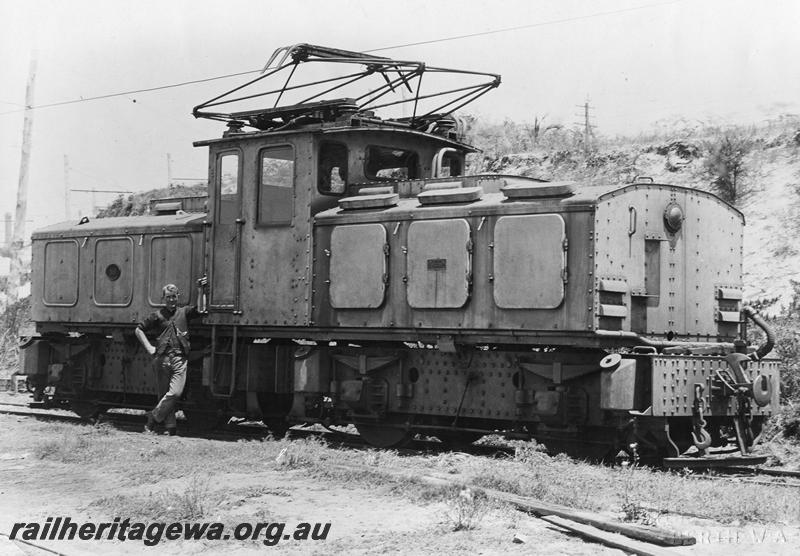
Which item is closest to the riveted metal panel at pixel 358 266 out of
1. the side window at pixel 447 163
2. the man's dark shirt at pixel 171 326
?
the side window at pixel 447 163

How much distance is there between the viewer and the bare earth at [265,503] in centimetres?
655

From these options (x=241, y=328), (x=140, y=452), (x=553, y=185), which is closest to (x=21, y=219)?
(x=241, y=328)

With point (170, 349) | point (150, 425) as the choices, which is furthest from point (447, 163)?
point (150, 425)

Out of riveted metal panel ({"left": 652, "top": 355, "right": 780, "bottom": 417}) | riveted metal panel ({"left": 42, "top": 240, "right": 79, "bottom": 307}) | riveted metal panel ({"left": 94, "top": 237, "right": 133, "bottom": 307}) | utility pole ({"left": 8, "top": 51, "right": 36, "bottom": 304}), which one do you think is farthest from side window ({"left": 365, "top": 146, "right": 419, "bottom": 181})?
utility pole ({"left": 8, "top": 51, "right": 36, "bottom": 304})

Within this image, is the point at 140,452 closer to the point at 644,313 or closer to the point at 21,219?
the point at 644,313

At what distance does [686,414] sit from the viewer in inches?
400

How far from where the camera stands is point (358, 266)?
11.9 metres

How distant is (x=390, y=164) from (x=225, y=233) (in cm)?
226

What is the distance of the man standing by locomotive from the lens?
12.9 m

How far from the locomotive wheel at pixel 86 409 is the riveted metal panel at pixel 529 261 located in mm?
7389

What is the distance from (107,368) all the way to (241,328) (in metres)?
3.11

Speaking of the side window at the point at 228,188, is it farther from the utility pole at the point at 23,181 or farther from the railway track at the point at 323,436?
the utility pole at the point at 23,181

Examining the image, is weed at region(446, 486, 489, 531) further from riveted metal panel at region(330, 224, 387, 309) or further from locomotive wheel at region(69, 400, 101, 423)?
locomotive wheel at region(69, 400, 101, 423)

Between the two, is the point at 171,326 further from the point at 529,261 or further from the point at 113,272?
the point at 529,261
